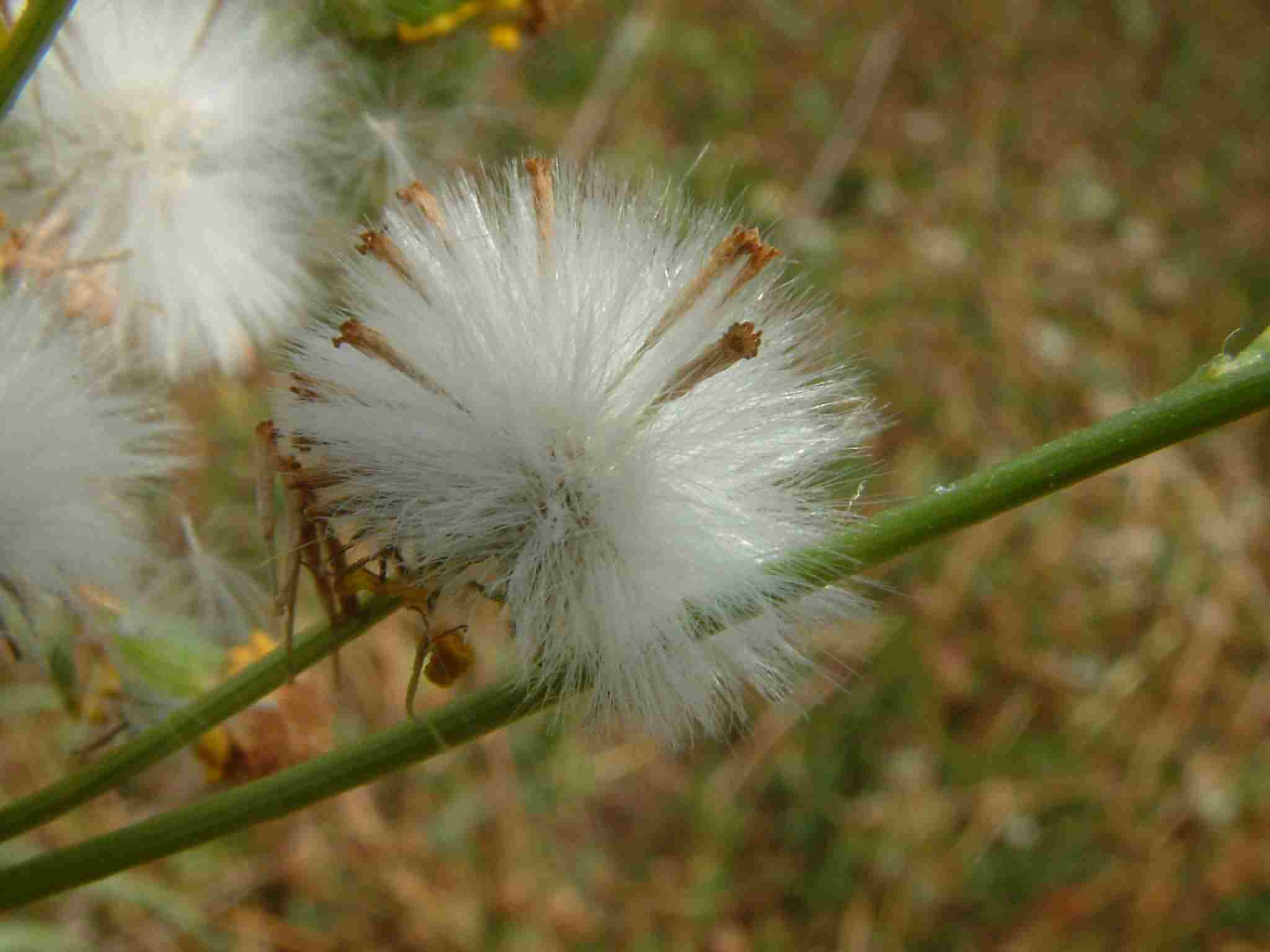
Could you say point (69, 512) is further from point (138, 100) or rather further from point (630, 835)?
point (630, 835)

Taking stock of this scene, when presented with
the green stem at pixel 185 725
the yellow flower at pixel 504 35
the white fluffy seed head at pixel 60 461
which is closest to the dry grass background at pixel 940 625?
the yellow flower at pixel 504 35

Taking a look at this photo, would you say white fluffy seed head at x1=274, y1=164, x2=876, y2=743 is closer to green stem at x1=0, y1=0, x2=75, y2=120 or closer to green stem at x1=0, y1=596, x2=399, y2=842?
green stem at x1=0, y1=596, x2=399, y2=842

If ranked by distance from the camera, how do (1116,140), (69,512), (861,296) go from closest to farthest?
(69,512) < (861,296) < (1116,140)

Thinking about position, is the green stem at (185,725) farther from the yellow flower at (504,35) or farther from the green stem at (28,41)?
the yellow flower at (504,35)

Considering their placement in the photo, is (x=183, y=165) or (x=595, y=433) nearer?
(x=595, y=433)

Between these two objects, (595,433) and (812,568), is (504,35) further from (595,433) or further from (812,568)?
(812,568)

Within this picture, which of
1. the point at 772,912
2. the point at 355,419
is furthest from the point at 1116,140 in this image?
the point at 355,419

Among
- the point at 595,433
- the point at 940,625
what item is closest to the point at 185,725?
the point at 595,433
